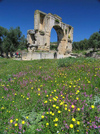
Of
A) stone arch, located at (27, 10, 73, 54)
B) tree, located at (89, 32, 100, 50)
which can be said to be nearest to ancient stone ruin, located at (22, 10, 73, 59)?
stone arch, located at (27, 10, 73, 54)

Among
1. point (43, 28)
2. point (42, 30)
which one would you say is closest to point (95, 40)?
point (43, 28)

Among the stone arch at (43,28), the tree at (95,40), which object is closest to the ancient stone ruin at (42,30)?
the stone arch at (43,28)

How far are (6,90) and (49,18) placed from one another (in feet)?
60.1

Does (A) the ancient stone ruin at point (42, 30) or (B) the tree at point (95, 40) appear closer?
(A) the ancient stone ruin at point (42, 30)

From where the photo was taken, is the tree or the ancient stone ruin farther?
the tree

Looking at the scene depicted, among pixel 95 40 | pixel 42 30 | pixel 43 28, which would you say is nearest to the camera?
pixel 42 30

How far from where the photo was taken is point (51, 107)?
8.02 ft

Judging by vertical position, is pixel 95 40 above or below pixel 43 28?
above

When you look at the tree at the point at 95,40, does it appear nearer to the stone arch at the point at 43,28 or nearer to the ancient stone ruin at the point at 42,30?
the stone arch at the point at 43,28

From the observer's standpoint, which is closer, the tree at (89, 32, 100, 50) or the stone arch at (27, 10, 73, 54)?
the stone arch at (27, 10, 73, 54)

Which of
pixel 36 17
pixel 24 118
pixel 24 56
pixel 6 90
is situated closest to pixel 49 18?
pixel 36 17

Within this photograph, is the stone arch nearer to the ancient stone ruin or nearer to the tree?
the ancient stone ruin

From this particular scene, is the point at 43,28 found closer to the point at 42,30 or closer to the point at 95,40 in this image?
the point at 42,30

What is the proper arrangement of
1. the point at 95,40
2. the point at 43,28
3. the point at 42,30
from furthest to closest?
1. the point at 95,40
2. the point at 43,28
3. the point at 42,30
